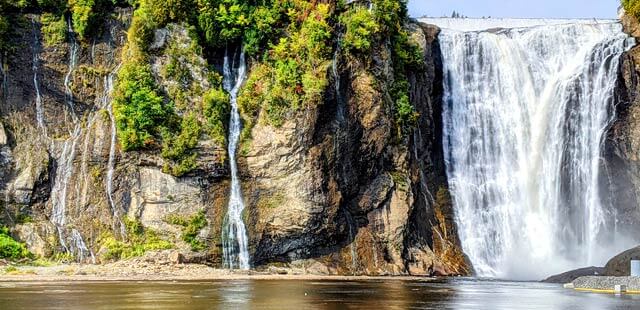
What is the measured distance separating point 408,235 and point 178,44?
60.0 feet

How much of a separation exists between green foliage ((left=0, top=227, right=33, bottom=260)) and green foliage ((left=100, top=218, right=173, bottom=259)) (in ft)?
13.9

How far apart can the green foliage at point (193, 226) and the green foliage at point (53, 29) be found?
1402 centimetres

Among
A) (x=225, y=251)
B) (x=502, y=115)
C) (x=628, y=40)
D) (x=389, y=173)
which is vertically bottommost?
(x=225, y=251)

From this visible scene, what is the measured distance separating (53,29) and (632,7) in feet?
131

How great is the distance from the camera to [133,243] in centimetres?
5522

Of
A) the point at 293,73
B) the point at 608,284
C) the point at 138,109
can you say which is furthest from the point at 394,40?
the point at 608,284

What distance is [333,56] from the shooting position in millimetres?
60406

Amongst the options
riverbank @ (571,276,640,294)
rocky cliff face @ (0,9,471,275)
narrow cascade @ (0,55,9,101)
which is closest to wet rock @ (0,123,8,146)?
rocky cliff face @ (0,9,471,275)

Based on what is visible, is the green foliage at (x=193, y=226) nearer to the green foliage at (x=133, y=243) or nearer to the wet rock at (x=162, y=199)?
the wet rock at (x=162, y=199)

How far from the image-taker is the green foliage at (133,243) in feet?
179

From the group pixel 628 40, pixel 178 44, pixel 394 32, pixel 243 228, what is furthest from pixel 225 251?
pixel 628 40

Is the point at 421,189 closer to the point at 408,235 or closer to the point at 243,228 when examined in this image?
the point at 408,235

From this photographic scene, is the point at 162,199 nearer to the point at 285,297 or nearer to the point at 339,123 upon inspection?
the point at 339,123

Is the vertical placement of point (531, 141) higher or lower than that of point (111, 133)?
lower
